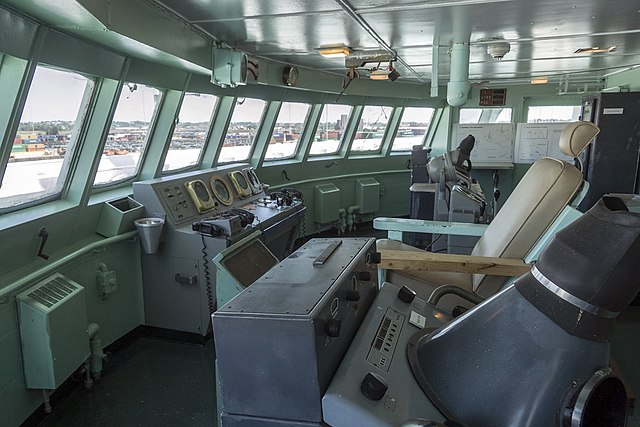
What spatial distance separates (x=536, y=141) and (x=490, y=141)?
2.37 ft

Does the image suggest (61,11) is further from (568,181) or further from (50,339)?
(568,181)

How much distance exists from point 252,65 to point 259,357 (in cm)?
348

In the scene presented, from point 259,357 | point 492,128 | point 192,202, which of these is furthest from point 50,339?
point 492,128

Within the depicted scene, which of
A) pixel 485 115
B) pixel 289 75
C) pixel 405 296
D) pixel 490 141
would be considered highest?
pixel 289 75

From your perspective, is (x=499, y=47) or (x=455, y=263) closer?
(x=455, y=263)

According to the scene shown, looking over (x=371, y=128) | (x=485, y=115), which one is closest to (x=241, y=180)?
(x=371, y=128)

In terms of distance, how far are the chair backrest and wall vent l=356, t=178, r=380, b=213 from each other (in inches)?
185

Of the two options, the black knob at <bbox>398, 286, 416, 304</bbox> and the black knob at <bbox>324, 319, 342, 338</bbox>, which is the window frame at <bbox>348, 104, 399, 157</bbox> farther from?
the black knob at <bbox>324, 319, 342, 338</bbox>

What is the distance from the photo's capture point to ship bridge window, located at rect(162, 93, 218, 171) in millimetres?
4547

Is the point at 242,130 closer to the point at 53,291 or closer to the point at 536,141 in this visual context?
the point at 53,291

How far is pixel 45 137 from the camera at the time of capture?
118 inches

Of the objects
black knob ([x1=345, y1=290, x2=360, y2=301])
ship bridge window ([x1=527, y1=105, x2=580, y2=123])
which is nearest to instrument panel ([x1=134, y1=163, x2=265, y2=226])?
black knob ([x1=345, y1=290, x2=360, y2=301])

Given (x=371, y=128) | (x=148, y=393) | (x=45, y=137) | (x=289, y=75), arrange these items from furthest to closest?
(x=371, y=128) < (x=289, y=75) < (x=45, y=137) < (x=148, y=393)

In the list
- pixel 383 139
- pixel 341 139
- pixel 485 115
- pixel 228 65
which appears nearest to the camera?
pixel 228 65
